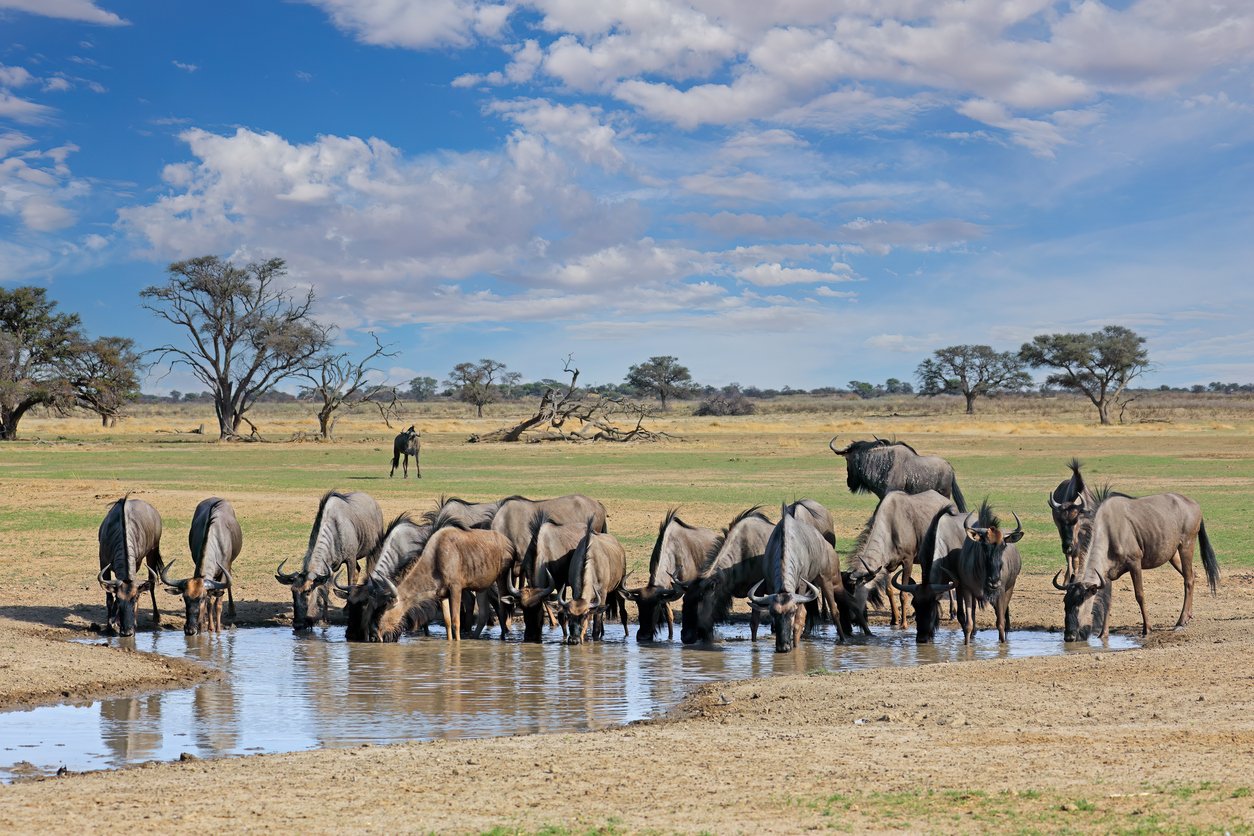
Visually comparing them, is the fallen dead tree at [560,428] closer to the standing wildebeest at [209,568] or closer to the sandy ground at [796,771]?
the standing wildebeest at [209,568]

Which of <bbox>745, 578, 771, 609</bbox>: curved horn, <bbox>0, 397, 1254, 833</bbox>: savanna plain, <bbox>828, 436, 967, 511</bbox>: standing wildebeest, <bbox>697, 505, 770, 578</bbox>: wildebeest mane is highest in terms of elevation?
<bbox>828, 436, 967, 511</bbox>: standing wildebeest

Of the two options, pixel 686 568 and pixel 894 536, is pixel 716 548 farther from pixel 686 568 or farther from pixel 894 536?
pixel 894 536

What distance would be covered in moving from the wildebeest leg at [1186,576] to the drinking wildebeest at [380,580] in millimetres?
9218

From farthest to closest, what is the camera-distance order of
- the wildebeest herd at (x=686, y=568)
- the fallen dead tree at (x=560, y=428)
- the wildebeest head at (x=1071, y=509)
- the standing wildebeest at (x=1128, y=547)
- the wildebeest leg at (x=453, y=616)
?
the fallen dead tree at (x=560, y=428) < the wildebeest head at (x=1071, y=509) < the wildebeest leg at (x=453, y=616) < the wildebeest herd at (x=686, y=568) < the standing wildebeest at (x=1128, y=547)

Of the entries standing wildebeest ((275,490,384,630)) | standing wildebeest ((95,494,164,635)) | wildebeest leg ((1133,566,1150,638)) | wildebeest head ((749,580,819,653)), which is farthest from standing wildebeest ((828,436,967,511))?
standing wildebeest ((95,494,164,635))

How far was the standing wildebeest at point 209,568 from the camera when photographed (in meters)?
15.7

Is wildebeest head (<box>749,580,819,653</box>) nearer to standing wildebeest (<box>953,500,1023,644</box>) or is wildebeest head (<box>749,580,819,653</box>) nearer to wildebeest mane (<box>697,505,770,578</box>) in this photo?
wildebeest mane (<box>697,505,770,578</box>)

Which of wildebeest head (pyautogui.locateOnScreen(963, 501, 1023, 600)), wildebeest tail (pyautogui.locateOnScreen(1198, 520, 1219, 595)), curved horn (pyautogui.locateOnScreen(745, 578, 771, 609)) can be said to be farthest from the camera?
wildebeest tail (pyautogui.locateOnScreen(1198, 520, 1219, 595))

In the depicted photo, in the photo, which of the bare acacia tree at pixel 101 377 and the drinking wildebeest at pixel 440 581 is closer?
the drinking wildebeest at pixel 440 581

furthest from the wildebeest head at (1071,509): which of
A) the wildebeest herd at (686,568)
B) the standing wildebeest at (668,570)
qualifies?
the standing wildebeest at (668,570)

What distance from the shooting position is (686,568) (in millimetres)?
16344

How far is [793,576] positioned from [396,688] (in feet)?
16.0

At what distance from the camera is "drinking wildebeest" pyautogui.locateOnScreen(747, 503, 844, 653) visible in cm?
1435

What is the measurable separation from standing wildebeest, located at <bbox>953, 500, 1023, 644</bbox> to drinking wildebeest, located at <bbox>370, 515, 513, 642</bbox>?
571cm
